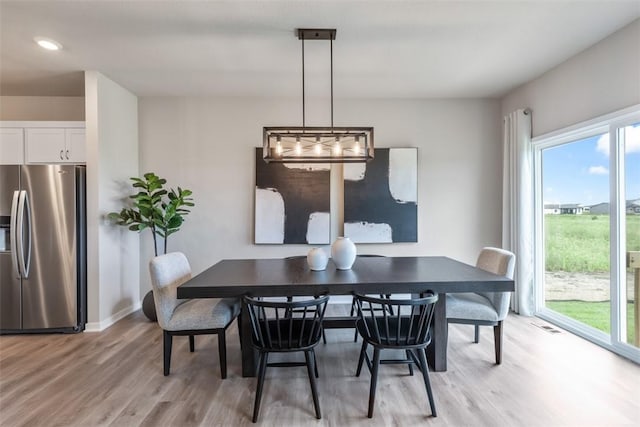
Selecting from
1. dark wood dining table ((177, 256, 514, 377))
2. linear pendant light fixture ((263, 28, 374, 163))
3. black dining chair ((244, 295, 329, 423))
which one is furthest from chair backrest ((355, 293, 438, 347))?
linear pendant light fixture ((263, 28, 374, 163))

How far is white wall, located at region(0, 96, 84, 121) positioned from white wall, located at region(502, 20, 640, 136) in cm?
575

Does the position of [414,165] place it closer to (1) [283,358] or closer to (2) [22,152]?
(1) [283,358]

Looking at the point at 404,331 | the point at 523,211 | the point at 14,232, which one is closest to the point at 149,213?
the point at 14,232

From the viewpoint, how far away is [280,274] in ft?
8.46

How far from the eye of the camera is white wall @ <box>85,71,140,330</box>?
3.48 m

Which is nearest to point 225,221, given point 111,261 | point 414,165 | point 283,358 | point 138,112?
point 111,261

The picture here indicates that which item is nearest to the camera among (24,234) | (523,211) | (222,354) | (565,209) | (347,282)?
→ (347,282)

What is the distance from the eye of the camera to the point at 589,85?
10.0 ft

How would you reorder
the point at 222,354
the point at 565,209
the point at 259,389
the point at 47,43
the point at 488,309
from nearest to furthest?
the point at 259,389 < the point at 222,354 < the point at 488,309 < the point at 47,43 < the point at 565,209

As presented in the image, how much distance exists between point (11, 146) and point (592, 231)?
20.6 ft

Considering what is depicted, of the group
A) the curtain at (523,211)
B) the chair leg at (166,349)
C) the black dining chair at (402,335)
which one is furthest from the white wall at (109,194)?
the curtain at (523,211)

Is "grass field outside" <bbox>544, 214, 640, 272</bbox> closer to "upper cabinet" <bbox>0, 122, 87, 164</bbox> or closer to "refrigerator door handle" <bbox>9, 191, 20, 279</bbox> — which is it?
"upper cabinet" <bbox>0, 122, 87, 164</bbox>

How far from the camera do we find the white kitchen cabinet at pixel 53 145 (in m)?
3.62

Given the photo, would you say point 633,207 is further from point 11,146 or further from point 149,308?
point 11,146
